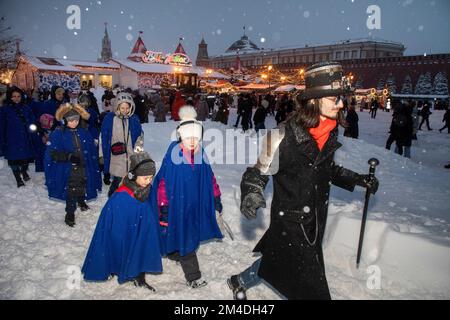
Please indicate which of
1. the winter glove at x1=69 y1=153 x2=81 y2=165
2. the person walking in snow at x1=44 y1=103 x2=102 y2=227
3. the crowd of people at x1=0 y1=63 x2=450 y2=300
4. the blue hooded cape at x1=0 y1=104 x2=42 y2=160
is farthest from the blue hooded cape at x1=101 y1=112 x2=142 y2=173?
the blue hooded cape at x1=0 y1=104 x2=42 y2=160

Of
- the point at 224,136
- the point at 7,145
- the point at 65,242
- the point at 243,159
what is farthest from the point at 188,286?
the point at 224,136

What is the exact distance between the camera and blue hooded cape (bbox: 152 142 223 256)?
348cm

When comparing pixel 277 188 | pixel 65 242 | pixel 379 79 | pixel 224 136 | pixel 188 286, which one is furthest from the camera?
pixel 379 79

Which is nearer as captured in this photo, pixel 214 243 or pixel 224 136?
pixel 214 243

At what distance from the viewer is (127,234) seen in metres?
3.29

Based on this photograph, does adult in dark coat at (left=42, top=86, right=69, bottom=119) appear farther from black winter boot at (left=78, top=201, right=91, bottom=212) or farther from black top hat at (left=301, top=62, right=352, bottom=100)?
black top hat at (left=301, top=62, right=352, bottom=100)

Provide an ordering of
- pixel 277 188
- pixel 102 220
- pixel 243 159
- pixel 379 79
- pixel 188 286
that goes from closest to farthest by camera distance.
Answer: pixel 277 188, pixel 102 220, pixel 188 286, pixel 243 159, pixel 379 79

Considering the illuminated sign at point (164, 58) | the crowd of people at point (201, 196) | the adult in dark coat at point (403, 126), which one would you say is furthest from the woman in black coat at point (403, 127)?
the illuminated sign at point (164, 58)

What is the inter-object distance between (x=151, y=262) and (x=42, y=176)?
5719mm

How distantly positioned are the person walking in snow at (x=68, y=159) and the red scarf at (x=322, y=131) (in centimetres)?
387

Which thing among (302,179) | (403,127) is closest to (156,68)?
(403,127)

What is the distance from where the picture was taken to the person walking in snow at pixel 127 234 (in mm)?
3244

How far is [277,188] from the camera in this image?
270cm

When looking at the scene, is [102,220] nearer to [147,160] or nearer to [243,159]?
[147,160]
